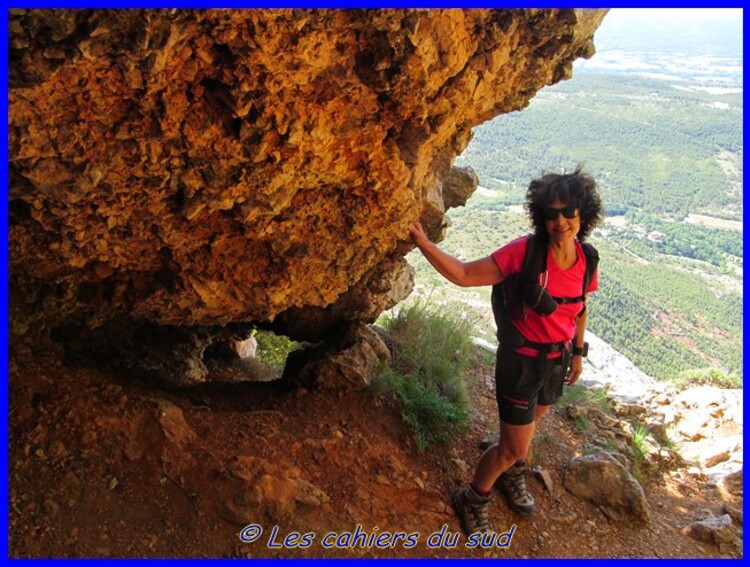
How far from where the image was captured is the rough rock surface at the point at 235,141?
8.11ft

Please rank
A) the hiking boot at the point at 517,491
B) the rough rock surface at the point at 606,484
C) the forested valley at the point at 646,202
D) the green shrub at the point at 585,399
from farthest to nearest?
the forested valley at the point at 646,202
the green shrub at the point at 585,399
the rough rock surface at the point at 606,484
the hiking boot at the point at 517,491

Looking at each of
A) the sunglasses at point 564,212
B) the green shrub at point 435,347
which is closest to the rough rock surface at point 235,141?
the sunglasses at point 564,212

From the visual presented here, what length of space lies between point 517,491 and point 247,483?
1.70 meters

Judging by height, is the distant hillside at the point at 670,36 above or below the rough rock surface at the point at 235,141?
below

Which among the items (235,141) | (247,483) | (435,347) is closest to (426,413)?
(435,347)

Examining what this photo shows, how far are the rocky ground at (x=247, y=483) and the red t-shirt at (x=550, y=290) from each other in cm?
122

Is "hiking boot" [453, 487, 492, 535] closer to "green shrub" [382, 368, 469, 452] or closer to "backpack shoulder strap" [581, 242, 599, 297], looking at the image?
"green shrub" [382, 368, 469, 452]

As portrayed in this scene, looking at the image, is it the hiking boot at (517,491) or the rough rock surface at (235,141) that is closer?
the rough rock surface at (235,141)

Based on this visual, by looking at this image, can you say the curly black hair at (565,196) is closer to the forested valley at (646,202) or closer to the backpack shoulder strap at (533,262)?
the backpack shoulder strap at (533,262)

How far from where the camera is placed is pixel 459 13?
2.87 meters

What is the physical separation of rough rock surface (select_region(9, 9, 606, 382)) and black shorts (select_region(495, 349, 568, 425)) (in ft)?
3.36

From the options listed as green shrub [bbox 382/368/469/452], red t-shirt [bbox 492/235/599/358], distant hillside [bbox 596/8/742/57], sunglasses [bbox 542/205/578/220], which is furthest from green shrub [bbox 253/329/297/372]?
distant hillside [bbox 596/8/742/57]

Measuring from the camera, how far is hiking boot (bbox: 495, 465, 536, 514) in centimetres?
395

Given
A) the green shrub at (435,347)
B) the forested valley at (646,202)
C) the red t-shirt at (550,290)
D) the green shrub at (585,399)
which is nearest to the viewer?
the red t-shirt at (550,290)
